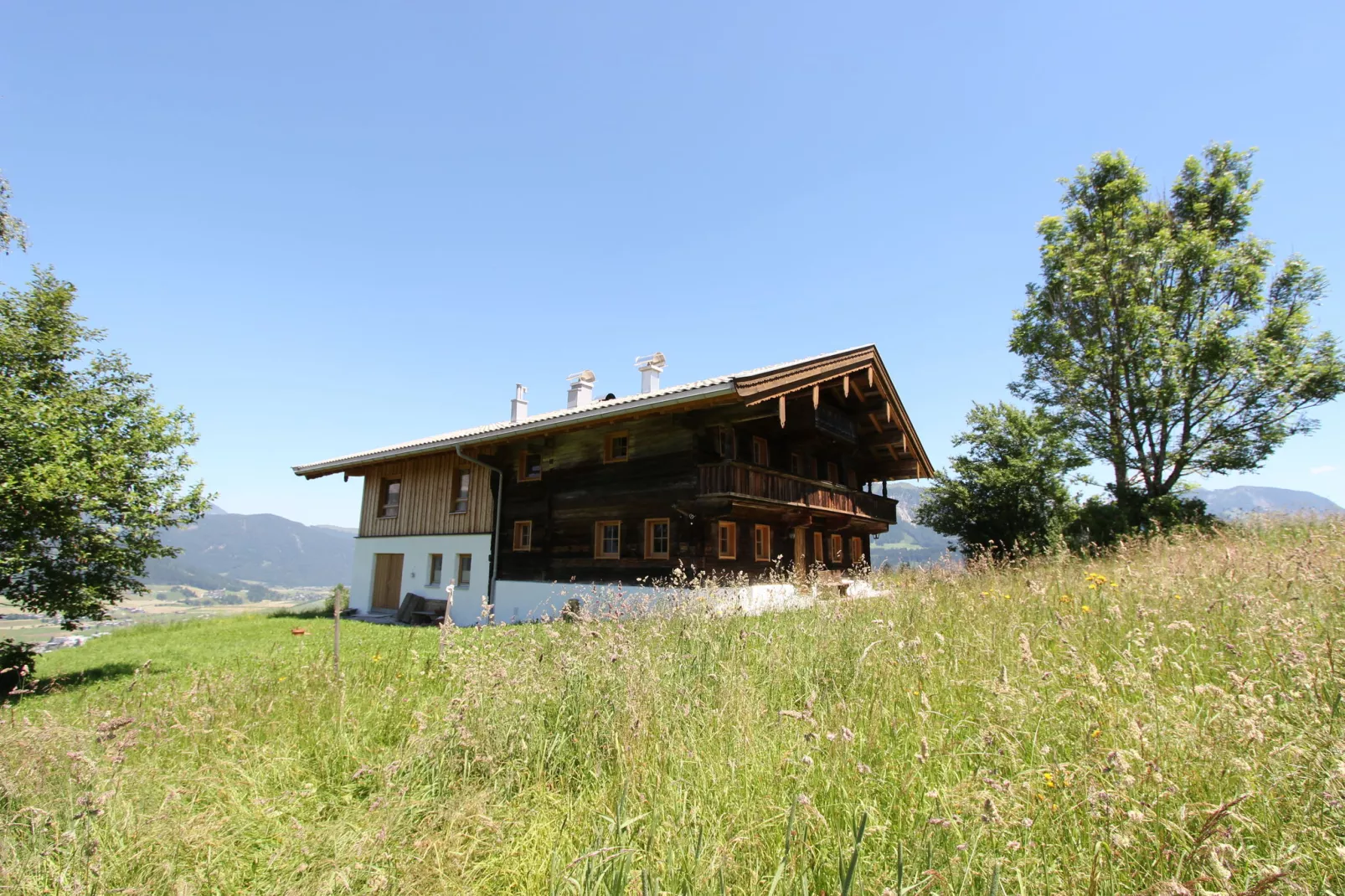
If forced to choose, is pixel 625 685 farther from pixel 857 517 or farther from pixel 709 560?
pixel 857 517

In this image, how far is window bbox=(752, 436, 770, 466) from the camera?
17.2 metres

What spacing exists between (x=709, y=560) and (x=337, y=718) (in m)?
11.3

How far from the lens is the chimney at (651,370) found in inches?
826

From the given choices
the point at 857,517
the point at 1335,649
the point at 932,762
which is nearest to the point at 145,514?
the point at 932,762

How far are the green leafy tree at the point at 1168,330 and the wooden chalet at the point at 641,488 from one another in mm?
8144

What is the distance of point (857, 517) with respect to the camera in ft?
65.5

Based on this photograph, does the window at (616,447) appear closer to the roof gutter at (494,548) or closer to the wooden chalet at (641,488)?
the wooden chalet at (641,488)

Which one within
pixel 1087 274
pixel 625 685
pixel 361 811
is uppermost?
pixel 1087 274

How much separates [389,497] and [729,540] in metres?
14.3

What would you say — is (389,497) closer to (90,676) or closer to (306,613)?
(306,613)

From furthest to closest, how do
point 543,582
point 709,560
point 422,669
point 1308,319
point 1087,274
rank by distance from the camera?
point 1087,274, point 1308,319, point 543,582, point 709,560, point 422,669

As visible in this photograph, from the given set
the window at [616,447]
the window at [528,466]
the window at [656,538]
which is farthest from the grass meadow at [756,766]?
the window at [528,466]

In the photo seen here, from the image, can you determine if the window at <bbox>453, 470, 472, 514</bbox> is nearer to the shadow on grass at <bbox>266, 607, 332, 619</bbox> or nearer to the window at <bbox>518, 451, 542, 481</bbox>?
the window at <bbox>518, 451, 542, 481</bbox>

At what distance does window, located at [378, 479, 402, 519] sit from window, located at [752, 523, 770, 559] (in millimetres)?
13752
